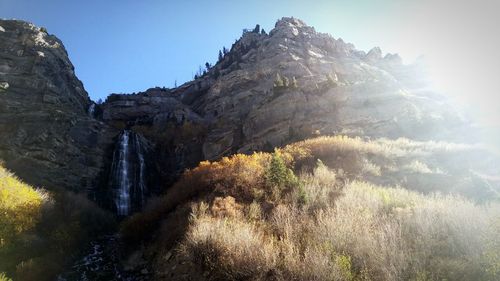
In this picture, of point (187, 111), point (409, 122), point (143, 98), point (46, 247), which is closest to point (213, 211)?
point (46, 247)

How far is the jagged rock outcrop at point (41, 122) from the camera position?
36688 millimetres

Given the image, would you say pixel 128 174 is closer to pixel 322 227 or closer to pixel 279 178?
pixel 279 178

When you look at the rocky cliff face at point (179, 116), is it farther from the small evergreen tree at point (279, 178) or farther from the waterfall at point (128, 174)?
the small evergreen tree at point (279, 178)

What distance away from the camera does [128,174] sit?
42969 mm

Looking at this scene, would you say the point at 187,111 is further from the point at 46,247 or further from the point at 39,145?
the point at 46,247

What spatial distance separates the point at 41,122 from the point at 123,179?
1133cm

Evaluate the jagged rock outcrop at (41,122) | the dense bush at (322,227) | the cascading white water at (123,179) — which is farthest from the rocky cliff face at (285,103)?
the dense bush at (322,227)

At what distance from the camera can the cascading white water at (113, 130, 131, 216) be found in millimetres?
39344

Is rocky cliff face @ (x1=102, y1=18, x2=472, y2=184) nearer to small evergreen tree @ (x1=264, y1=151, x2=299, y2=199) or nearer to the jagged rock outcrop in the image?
Result: the jagged rock outcrop

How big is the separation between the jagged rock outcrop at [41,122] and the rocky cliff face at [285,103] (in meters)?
11.2

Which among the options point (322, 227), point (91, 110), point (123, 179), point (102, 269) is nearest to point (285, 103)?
point (123, 179)

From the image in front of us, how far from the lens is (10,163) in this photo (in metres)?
34.4

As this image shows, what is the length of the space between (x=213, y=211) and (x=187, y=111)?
200ft

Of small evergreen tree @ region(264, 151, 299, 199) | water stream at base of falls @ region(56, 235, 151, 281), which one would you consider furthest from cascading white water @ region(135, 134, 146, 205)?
small evergreen tree @ region(264, 151, 299, 199)
